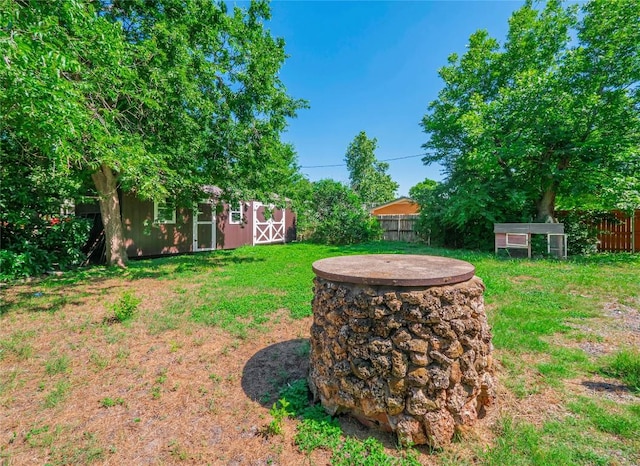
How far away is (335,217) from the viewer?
42.0ft

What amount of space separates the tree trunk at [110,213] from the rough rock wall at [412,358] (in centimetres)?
689

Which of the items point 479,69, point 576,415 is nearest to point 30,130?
point 576,415

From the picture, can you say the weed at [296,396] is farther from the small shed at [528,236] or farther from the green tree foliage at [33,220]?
the small shed at [528,236]

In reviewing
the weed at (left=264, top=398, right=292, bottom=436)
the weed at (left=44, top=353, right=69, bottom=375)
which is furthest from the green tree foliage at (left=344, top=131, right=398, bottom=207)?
the weed at (left=264, top=398, right=292, bottom=436)

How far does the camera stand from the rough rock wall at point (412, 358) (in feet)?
5.68

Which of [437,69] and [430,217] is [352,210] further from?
[437,69]

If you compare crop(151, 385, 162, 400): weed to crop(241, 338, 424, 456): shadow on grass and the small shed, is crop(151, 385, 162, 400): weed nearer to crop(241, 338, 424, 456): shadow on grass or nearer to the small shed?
crop(241, 338, 424, 456): shadow on grass

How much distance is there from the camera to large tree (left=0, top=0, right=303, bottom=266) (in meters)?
2.79

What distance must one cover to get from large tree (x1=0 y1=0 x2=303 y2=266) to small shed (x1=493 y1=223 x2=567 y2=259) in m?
6.97

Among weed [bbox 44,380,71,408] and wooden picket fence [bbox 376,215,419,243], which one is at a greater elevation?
wooden picket fence [bbox 376,215,419,243]

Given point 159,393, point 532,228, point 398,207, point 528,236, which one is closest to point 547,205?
point 532,228

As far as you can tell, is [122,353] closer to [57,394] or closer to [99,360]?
Answer: [99,360]

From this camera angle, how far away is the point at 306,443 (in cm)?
176

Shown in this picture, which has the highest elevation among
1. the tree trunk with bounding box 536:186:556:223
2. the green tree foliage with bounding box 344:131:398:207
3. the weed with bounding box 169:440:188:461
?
the green tree foliage with bounding box 344:131:398:207
